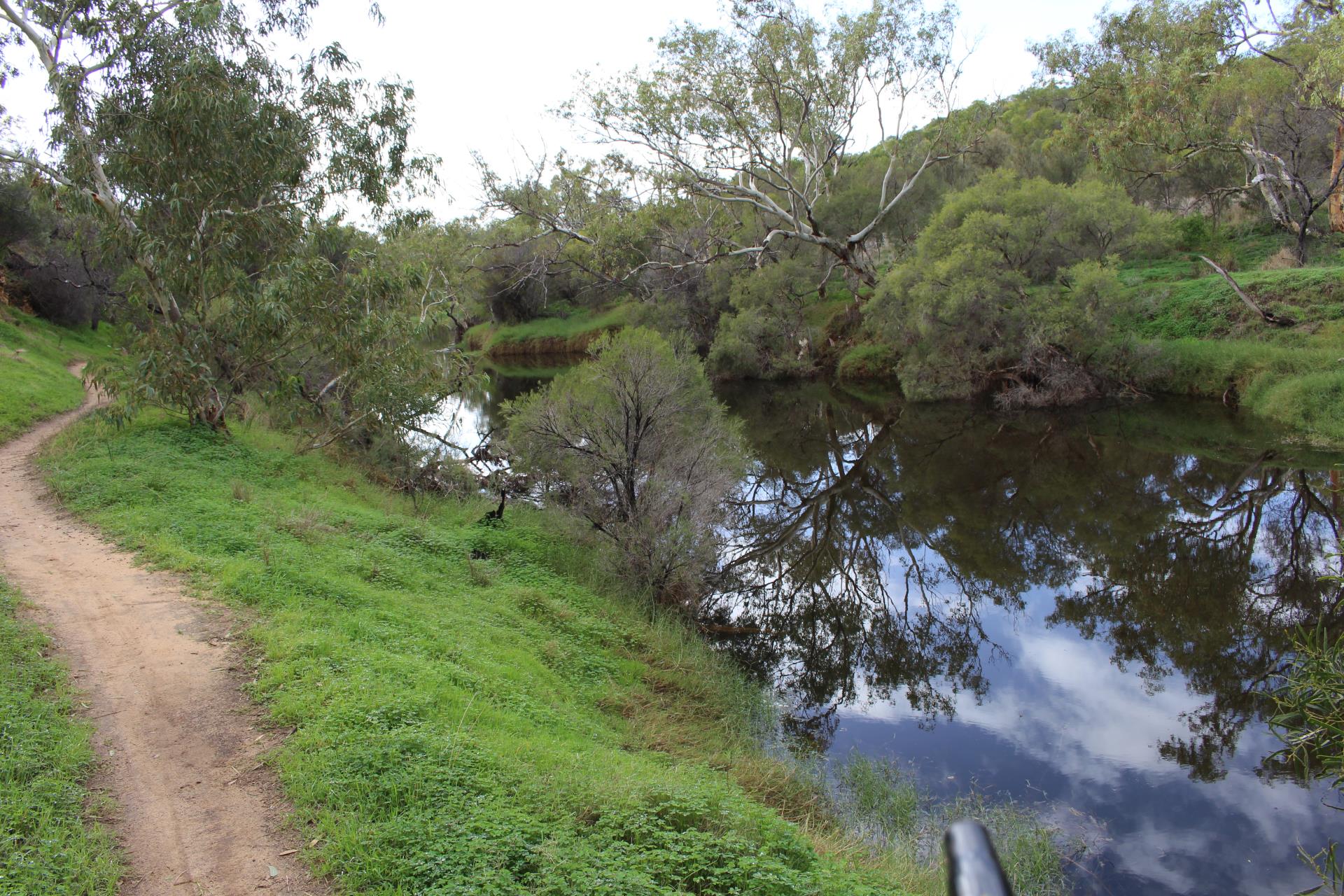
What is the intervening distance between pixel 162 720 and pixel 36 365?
22.6 m

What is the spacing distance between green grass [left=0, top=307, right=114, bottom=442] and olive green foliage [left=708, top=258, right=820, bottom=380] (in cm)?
2661

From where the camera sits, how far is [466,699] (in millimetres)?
7461

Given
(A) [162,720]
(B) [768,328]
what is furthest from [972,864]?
(B) [768,328]

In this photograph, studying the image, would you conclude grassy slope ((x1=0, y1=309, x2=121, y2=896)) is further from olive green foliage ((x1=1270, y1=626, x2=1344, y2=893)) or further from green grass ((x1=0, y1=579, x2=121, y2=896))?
olive green foliage ((x1=1270, y1=626, x2=1344, y2=893))

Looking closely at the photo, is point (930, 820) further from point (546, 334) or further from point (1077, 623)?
point (546, 334)

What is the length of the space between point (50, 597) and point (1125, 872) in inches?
435

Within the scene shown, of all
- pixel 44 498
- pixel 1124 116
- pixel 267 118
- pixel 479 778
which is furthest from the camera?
pixel 1124 116

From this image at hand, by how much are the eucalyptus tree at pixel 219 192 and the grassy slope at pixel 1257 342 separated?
24.2 m

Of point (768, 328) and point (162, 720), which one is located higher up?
point (768, 328)

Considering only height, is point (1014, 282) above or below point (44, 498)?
above

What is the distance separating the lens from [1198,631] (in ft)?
40.7

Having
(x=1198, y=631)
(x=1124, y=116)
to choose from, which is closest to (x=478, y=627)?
(x=1198, y=631)

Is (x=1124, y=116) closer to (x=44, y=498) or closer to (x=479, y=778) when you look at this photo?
(x=479, y=778)

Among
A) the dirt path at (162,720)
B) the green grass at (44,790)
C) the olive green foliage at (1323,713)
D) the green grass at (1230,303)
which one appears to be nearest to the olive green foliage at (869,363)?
the green grass at (1230,303)
